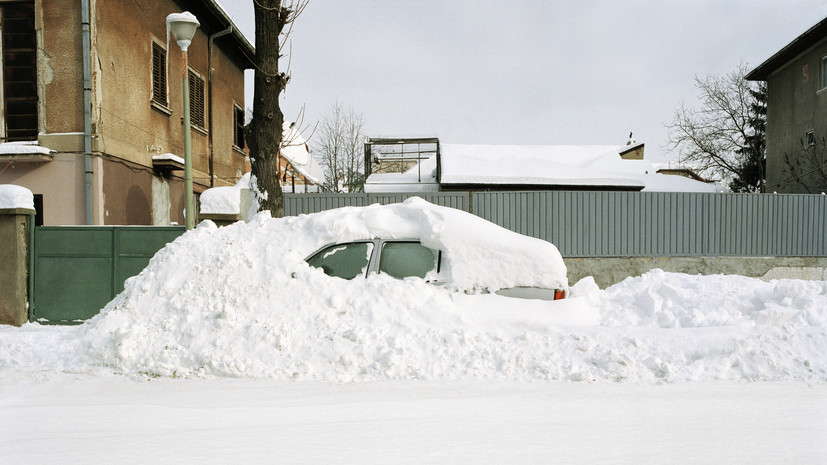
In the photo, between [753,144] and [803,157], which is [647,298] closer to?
[803,157]

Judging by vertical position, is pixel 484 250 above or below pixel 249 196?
below

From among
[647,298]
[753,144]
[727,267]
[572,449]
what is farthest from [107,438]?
[753,144]

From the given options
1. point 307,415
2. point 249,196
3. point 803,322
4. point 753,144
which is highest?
point 753,144

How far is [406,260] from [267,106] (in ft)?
12.9

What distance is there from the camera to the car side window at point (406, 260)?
5.99 m

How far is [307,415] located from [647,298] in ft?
15.9

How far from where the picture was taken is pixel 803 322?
19.3 ft

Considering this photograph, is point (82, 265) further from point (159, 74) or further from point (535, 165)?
point (535, 165)

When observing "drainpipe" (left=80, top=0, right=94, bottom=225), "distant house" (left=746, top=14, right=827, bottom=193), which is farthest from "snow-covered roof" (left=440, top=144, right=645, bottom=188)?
"drainpipe" (left=80, top=0, right=94, bottom=225)

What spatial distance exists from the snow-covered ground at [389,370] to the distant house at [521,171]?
32.9 ft

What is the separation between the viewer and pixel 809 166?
64.6 feet

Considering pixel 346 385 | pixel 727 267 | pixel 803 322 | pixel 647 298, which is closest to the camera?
pixel 346 385

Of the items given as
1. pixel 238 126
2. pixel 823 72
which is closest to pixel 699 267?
pixel 823 72

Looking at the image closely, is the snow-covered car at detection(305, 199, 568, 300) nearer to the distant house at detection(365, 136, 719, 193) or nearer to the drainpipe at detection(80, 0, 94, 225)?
the drainpipe at detection(80, 0, 94, 225)
